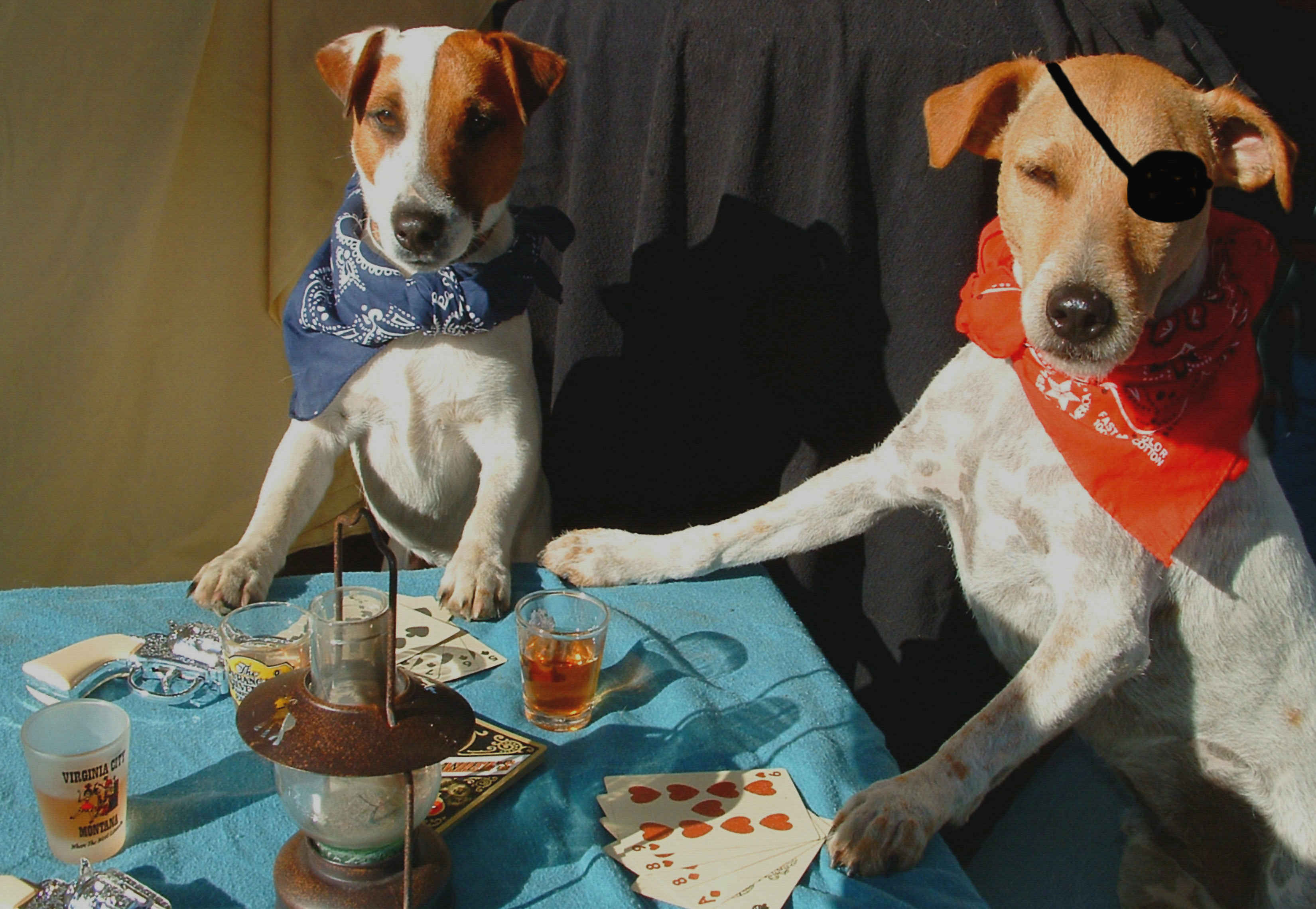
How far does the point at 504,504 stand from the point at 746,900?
1106 mm

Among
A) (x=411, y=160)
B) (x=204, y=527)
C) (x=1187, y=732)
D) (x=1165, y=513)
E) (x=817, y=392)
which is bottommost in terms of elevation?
(x=204, y=527)

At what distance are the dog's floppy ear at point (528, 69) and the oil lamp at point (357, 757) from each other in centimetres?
122

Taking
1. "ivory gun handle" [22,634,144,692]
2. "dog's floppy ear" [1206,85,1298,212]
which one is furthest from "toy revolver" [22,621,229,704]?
"dog's floppy ear" [1206,85,1298,212]

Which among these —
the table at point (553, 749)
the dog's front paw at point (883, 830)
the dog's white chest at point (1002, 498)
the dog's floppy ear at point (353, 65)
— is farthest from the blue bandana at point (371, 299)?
the dog's front paw at point (883, 830)

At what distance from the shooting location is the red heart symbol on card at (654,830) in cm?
142

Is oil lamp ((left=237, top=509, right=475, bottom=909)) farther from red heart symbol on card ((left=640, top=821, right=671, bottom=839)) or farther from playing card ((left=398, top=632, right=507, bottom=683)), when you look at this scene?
playing card ((left=398, top=632, right=507, bottom=683))

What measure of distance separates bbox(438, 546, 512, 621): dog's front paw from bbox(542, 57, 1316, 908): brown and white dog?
0.21 metres

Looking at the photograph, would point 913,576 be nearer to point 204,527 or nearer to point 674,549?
point 674,549

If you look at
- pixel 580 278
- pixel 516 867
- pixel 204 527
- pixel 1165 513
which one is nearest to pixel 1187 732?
pixel 1165 513

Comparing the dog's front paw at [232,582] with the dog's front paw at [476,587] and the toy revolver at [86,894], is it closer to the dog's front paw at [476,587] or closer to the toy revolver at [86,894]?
the dog's front paw at [476,587]

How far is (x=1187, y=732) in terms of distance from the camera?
73.8 inches

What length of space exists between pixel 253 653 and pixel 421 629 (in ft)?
1.14

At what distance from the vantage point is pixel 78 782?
1.24 meters

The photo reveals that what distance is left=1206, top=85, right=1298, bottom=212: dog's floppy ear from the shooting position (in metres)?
1.61
